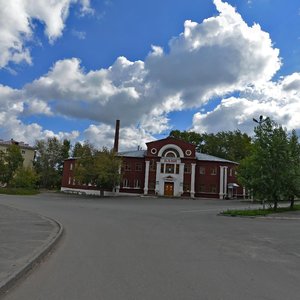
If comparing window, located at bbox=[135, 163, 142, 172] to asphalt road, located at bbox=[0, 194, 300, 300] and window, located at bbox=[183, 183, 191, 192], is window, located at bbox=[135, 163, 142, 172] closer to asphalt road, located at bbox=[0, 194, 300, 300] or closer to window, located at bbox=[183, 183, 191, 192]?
window, located at bbox=[183, 183, 191, 192]

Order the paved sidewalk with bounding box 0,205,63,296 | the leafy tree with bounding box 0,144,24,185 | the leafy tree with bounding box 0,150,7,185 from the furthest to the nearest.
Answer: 1. the leafy tree with bounding box 0,150,7,185
2. the leafy tree with bounding box 0,144,24,185
3. the paved sidewalk with bounding box 0,205,63,296

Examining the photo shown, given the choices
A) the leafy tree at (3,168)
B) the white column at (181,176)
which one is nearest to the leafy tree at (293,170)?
the white column at (181,176)

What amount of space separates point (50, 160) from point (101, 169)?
44.7 m

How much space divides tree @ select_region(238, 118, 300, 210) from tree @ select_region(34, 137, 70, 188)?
7152 cm

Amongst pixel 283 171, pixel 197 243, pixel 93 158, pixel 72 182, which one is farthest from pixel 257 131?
pixel 72 182

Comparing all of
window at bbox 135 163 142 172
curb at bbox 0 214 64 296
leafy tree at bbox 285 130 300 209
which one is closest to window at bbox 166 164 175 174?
window at bbox 135 163 142 172

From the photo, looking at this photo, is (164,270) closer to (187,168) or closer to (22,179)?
(187,168)

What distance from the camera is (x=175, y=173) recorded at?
2650 inches

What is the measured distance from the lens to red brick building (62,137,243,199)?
2635 inches

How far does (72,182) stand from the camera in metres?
77.7

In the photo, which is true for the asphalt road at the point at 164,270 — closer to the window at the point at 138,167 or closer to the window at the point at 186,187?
the window at the point at 186,187

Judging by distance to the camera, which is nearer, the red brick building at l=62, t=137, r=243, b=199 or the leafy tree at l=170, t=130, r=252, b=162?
the red brick building at l=62, t=137, r=243, b=199

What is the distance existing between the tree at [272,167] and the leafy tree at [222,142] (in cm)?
5928

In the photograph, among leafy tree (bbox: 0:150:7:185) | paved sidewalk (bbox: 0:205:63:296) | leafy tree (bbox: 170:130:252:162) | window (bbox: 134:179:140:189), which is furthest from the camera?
leafy tree (bbox: 170:130:252:162)
